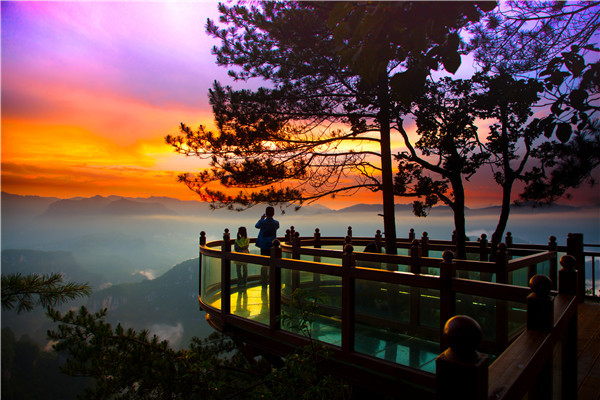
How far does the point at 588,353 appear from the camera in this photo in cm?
408

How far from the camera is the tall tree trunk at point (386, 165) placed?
9.64 meters

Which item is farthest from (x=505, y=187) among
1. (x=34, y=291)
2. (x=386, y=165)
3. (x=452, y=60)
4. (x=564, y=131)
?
(x=34, y=291)

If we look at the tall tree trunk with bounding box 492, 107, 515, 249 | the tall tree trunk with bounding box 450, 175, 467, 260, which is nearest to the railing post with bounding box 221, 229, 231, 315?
the tall tree trunk with bounding box 450, 175, 467, 260

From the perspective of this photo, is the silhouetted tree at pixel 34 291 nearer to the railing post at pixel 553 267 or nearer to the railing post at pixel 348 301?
the railing post at pixel 348 301

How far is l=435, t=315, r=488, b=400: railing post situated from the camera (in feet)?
3.76

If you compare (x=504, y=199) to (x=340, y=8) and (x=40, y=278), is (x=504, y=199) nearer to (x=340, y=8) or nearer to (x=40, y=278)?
(x=340, y=8)

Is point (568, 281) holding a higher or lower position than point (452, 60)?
lower

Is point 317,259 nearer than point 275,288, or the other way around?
point 275,288

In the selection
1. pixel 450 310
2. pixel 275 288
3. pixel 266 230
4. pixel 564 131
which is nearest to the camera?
pixel 450 310

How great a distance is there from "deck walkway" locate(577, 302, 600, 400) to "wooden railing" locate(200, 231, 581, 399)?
0.29 m

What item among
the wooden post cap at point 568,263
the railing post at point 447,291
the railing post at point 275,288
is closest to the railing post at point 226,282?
the railing post at point 275,288

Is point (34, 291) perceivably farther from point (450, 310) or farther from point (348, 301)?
point (450, 310)

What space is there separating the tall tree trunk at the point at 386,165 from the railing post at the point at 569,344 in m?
6.87

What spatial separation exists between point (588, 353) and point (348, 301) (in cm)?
279
